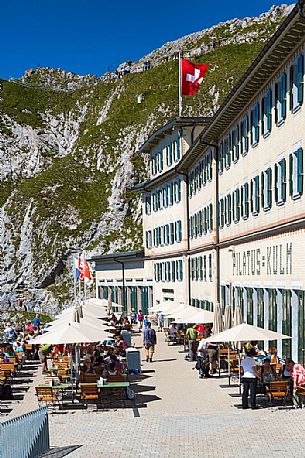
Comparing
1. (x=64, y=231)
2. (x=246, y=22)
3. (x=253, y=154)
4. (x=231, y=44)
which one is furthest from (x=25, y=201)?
(x=253, y=154)

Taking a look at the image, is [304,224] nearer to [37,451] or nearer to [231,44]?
[37,451]

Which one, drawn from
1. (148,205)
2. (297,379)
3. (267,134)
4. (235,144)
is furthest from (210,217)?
(148,205)

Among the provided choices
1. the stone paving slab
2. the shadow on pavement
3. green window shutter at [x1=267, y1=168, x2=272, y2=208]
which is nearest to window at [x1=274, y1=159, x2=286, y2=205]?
green window shutter at [x1=267, y1=168, x2=272, y2=208]

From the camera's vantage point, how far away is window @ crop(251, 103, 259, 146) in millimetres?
27375

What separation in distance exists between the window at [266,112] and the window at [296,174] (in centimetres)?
338

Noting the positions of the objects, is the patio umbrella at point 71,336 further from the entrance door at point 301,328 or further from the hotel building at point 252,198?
the hotel building at point 252,198

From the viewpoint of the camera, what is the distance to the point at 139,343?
127ft

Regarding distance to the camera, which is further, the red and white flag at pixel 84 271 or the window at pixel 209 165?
the red and white flag at pixel 84 271

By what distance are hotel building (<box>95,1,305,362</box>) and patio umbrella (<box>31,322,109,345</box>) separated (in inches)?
246

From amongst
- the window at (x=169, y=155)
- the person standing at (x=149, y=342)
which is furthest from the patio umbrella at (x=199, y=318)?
the window at (x=169, y=155)

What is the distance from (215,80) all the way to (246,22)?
47.5 meters

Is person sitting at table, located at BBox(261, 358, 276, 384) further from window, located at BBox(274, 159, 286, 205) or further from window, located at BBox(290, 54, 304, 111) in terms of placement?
window, located at BBox(290, 54, 304, 111)

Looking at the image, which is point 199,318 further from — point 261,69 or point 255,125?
point 261,69

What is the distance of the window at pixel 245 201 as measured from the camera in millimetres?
29723
